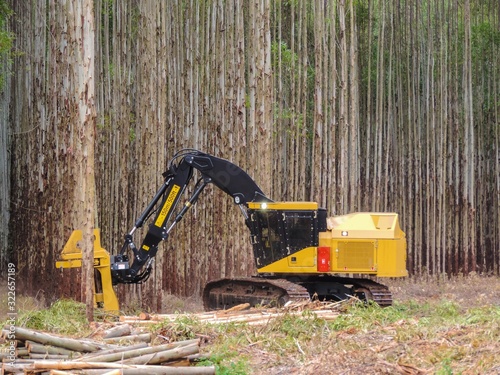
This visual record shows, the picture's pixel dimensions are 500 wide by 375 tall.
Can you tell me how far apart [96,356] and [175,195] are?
555 centimetres

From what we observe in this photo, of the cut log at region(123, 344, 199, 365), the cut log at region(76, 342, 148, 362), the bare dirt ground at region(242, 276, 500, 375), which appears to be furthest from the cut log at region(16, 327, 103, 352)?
the bare dirt ground at region(242, 276, 500, 375)

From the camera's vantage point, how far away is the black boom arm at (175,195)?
45.2ft

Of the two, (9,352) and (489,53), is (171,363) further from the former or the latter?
(489,53)

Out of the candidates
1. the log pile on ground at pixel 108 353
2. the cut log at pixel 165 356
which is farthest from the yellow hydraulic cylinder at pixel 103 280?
the cut log at pixel 165 356

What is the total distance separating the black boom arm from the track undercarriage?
1109 mm

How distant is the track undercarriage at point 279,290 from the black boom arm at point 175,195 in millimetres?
1109

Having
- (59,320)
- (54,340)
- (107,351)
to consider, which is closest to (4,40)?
(59,320)

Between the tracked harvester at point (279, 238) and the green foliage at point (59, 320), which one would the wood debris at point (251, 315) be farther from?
the tracked harvester at point (279, 238)

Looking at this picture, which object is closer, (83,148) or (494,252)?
(83,148)

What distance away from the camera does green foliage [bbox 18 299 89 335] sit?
10.3m

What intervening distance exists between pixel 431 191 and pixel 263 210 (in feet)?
31.9

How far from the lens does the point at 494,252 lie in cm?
2361

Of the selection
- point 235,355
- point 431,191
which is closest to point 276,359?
point 235,355

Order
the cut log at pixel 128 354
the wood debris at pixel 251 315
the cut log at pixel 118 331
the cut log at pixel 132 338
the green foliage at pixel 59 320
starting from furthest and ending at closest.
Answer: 1. the wood debris at pixel 251 315
2. the green foliage at pixel 59 320
3. the cut log at pixel 118 331
4. the cut log at pixel 132 338
5. the cut log at pixel 128 354
